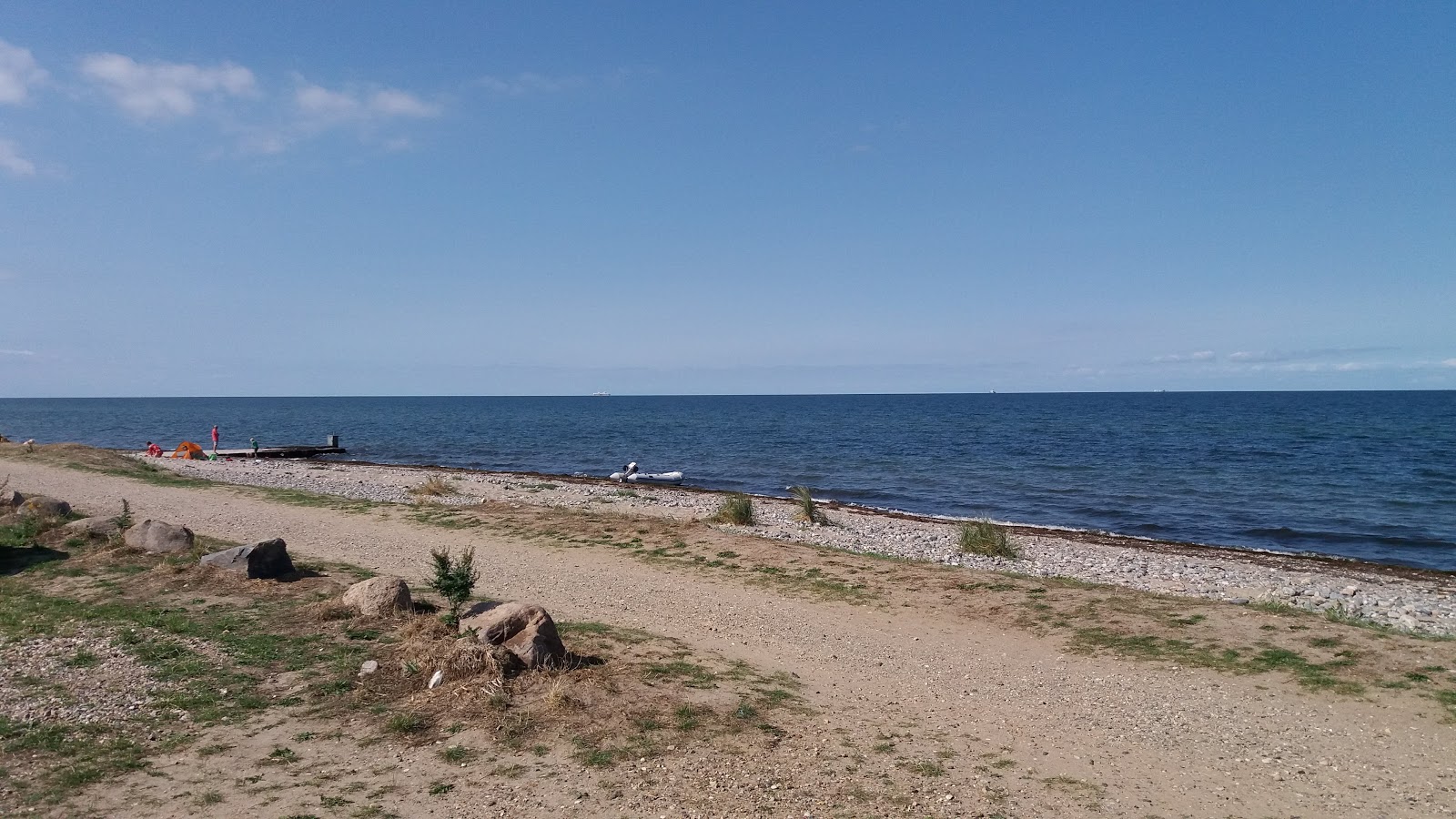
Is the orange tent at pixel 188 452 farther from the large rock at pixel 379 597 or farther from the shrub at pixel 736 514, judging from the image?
the large rock at pixel 379 597

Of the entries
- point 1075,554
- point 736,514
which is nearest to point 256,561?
point 736,514

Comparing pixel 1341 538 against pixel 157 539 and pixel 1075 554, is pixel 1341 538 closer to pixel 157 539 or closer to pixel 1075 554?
pixel 1075 554

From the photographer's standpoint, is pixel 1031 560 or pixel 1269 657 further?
pixel 1031 560

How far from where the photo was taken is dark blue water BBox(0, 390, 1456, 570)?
28219mm

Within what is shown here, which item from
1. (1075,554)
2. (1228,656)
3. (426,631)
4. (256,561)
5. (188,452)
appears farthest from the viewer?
(188,452)

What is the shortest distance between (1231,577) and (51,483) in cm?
3466

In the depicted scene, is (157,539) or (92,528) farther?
(92,528)

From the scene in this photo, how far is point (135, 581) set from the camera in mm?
12609

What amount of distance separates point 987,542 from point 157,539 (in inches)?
677

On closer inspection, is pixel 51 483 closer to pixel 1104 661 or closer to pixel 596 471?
pixel 596 471

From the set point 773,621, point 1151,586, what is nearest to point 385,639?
point 773,621

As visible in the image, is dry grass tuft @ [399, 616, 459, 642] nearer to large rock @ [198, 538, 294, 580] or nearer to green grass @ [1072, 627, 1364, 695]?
large rock @ [198, 538, 294, 580]

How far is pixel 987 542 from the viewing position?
20.0 meters

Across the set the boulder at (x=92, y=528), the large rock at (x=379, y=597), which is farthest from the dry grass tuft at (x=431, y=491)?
the large rock at (x=379, y=597)
